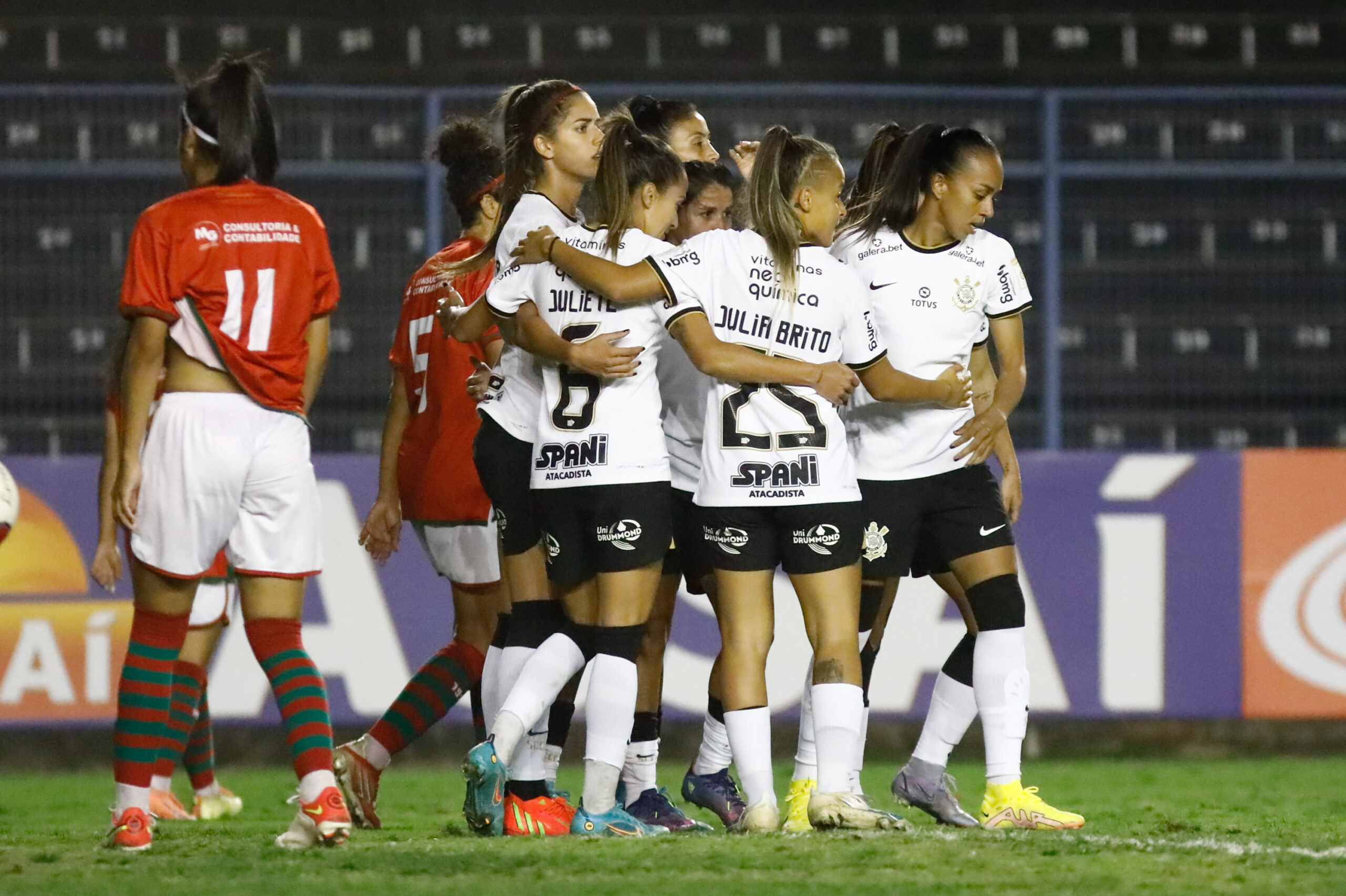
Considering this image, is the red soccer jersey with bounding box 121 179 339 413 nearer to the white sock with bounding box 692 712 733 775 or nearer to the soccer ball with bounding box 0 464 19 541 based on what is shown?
the soccer ball with bounding box 0 464 19 541

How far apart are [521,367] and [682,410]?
18.8 inches

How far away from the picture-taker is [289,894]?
395 cm

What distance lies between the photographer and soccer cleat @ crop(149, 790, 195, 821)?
19.5 feet

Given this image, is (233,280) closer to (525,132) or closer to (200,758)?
(525,132)

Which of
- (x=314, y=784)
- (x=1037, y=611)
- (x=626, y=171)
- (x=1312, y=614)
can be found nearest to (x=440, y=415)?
(x=626, y=171)

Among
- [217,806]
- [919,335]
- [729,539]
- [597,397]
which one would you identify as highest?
[919,335]

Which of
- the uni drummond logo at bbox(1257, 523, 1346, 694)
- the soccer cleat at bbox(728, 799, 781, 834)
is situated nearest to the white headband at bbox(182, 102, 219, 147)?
the soccer cleat at bbox(728, 799, 781, 834)

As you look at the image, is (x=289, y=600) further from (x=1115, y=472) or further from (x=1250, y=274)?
(x=1250, y=274)

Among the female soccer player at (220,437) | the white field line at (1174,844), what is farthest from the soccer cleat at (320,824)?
the white field line at (1174,844)

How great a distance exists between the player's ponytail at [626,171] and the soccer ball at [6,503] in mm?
1595

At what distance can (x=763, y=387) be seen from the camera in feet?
16.1

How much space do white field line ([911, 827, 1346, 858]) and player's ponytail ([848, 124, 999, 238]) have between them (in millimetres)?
1643

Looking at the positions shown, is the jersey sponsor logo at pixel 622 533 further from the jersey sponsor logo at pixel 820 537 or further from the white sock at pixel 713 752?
the white sock at pixel 713 752

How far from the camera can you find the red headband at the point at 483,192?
584 cm
